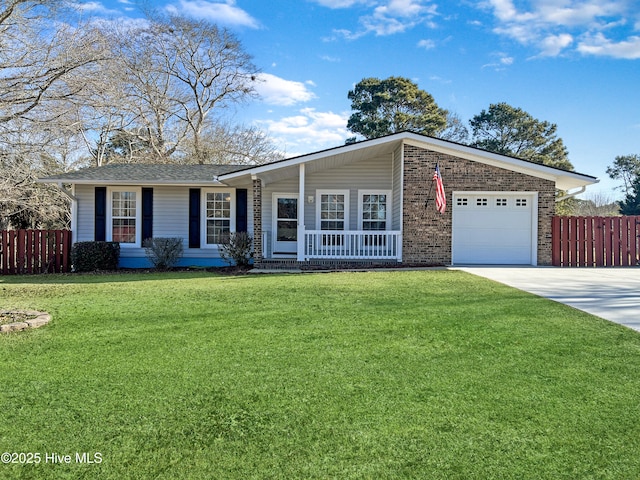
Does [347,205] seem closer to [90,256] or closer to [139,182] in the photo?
[139,182]

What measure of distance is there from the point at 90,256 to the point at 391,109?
87.2ft

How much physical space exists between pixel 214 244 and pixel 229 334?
1083 cm

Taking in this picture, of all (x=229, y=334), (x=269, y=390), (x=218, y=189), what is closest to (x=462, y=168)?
(x=218, y=189)

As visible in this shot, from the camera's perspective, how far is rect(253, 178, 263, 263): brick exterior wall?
13.3m

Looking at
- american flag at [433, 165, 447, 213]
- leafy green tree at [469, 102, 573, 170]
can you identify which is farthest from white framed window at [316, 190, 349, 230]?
leafy green tree at [469, 102, 573, 170]

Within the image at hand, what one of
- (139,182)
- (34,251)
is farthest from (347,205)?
(34,251)

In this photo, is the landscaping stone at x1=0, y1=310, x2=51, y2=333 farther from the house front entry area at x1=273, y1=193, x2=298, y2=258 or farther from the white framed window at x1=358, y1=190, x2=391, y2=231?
the white framed window at x1=358, y1=190, x2=391, y2=231

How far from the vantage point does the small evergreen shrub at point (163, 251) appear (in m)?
14.7

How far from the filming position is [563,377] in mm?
3760

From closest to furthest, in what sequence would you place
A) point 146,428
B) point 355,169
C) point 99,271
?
point 146,428 < point 99,271 < point 355,169

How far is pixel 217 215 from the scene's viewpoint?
51.3 feet

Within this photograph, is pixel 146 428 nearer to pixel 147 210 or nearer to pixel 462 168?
pixel 462 168

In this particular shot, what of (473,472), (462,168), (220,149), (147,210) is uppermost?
(220,149)

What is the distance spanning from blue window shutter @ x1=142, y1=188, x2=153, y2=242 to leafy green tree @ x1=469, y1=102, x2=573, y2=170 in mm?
29216
